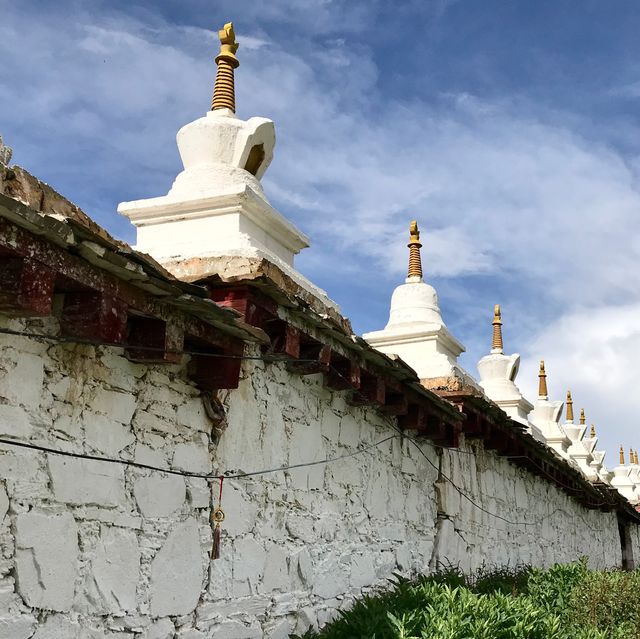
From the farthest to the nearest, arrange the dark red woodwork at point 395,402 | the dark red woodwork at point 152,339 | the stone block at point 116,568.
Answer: the dark red woodwork at point 395,402
the dark red woodwork at point 152,339
the stone block at point 116,568

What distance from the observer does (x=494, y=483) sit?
1042cm

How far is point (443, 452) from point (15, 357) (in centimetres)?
573

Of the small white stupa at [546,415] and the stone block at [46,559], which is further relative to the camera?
the small white stupa at [546,415]

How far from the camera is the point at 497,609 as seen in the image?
19.2ft

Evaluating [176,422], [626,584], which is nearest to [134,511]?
[176,422]

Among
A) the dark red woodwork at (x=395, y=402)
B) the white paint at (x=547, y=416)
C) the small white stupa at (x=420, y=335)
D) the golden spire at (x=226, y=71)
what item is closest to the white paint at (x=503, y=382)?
the small white stupa at (x=420, y=335)

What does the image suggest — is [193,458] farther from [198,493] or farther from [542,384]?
[542,384]

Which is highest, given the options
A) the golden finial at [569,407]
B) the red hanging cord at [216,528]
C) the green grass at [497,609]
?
the golden finial at [569,407]

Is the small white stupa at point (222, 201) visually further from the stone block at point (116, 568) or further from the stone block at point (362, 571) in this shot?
the stone block at point (362, 571)

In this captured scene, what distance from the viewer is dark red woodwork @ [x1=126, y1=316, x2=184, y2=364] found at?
13.2 feet

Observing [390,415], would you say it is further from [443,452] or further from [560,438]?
[560,438]

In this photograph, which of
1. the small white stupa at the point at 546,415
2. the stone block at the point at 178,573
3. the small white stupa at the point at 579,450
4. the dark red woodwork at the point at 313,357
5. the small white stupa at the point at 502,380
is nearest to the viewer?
the stone block at the point at 178,573

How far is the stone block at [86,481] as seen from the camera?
3.60 meters

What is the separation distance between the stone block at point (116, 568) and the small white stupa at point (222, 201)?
5.84ft
